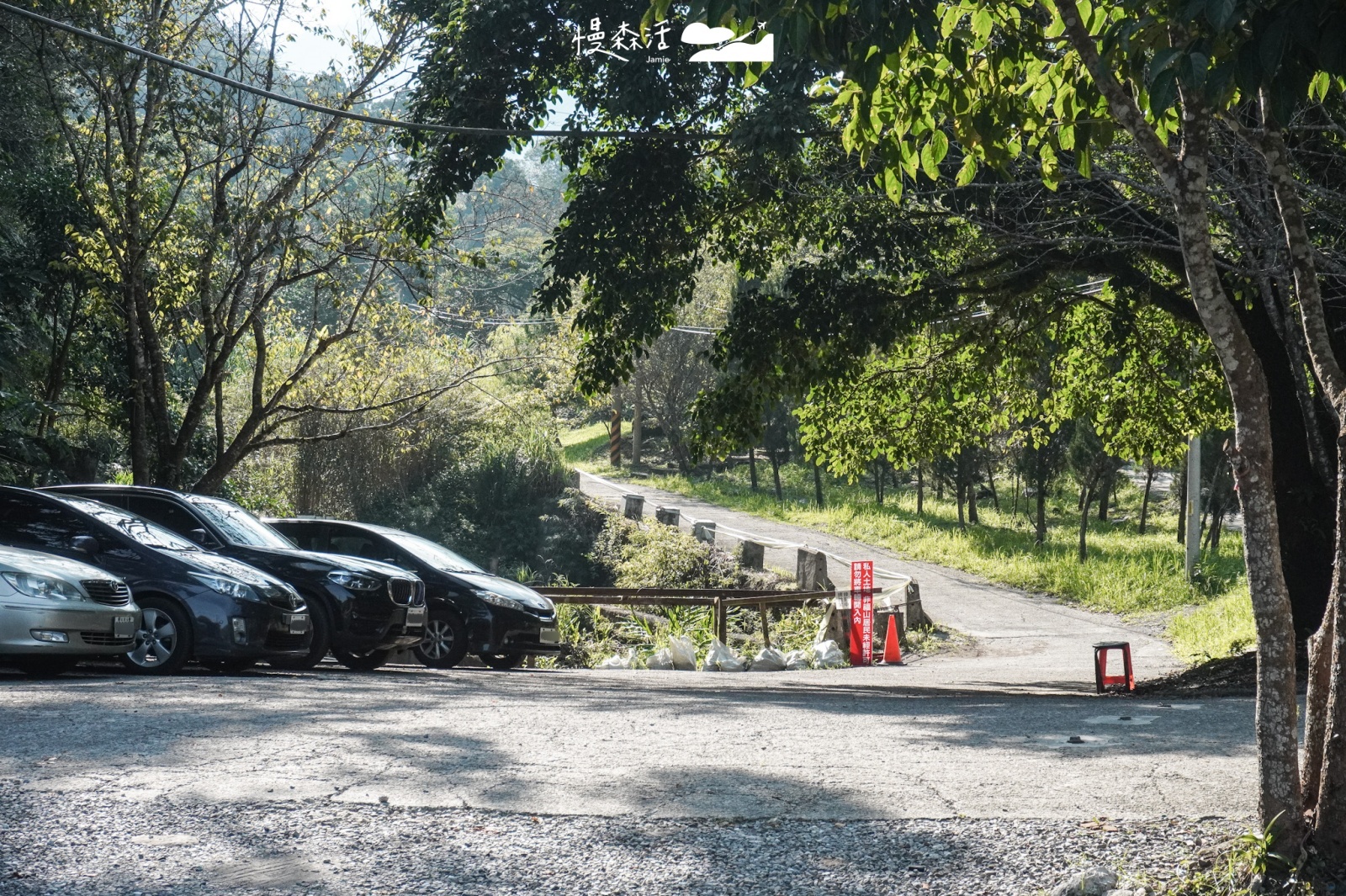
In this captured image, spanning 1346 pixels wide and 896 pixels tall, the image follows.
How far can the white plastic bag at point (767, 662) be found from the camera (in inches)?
697

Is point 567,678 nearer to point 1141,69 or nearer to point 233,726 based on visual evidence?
point 233,726

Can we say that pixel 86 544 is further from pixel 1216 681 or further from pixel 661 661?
pixel 1216 681

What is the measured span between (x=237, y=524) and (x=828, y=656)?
28.8ft

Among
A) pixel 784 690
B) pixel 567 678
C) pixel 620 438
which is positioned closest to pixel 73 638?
pixel 567 678

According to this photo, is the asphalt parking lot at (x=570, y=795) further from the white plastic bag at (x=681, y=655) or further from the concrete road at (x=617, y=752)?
the white plastic bag at (x=681, y=655)

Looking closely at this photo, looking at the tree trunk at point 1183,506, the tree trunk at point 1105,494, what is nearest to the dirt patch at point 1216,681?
the tree trunk at point 1183,506

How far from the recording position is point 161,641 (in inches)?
430

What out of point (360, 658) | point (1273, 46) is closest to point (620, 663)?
point (360, 658)

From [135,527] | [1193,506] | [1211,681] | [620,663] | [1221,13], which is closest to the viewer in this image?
[1221,13]

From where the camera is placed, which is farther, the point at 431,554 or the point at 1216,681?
the point at 431,554

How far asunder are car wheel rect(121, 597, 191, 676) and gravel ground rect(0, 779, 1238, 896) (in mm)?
5731

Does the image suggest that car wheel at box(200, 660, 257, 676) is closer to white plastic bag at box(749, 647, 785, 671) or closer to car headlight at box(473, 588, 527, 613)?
car headlight at box(473, 588, 527, 613)

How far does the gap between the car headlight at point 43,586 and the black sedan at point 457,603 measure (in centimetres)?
487

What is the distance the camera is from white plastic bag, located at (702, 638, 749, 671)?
17250 mm
